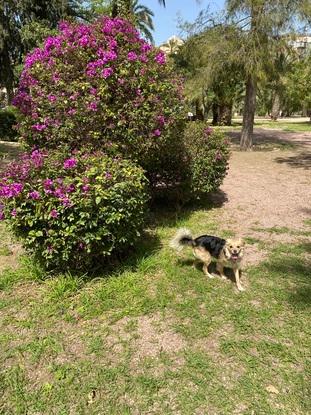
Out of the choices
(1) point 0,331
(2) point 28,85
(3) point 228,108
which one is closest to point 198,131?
(2) point 28,85

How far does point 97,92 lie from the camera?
4.23m

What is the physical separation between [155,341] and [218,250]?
1.24 meters

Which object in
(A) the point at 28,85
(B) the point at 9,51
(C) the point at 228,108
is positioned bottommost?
(C) the point at 228,108

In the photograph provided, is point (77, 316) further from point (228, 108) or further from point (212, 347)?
point (228, 108)

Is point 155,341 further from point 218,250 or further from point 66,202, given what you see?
point 66,202

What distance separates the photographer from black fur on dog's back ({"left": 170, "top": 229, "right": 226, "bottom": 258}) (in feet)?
12.8

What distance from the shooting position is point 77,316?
3.32m

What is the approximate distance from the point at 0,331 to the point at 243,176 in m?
7.25

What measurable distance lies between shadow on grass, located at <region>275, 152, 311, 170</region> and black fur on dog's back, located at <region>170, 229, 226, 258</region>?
7606 mm

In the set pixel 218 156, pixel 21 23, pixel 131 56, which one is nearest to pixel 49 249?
pixel 131 56

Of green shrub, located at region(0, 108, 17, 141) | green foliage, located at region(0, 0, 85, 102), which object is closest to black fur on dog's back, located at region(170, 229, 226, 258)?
green shrub, located at region(0, 108, 17, 141)

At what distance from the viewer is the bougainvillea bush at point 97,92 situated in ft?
14.0

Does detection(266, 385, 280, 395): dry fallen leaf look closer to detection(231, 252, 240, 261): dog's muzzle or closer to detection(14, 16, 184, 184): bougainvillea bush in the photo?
detection(231, 252, 240, 261): dog's muzzle

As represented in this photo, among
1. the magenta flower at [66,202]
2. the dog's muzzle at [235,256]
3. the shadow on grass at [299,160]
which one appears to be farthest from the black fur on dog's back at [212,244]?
the shadow on grass at [299,160]
